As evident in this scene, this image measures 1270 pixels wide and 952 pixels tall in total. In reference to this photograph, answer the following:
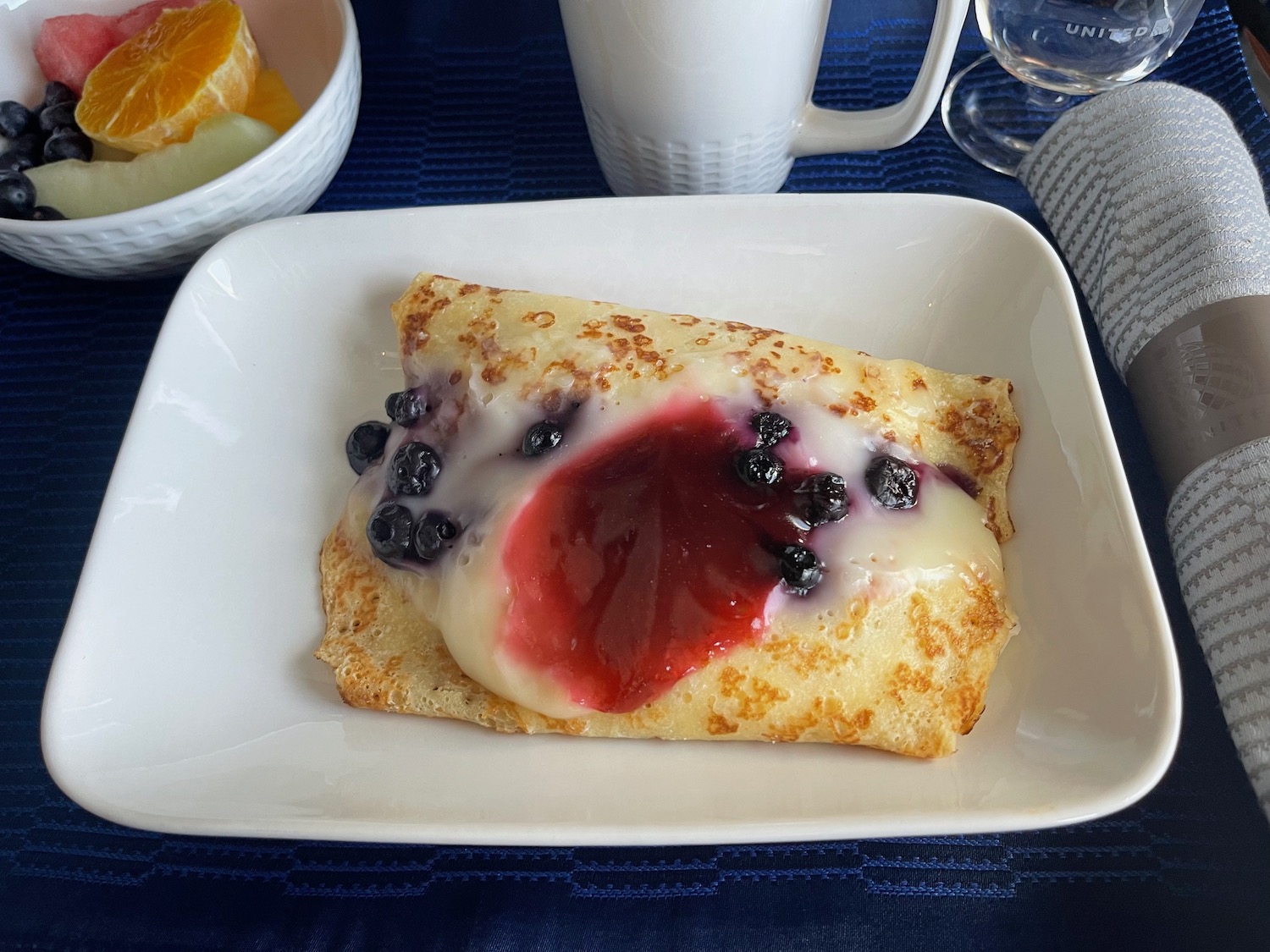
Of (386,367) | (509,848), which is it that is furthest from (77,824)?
(386,367)

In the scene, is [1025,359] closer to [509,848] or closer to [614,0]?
[614,0]

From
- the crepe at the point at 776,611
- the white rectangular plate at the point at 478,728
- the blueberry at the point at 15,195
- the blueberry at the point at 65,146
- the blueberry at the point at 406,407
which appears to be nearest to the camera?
the white rectangular plate at the point at 478,728

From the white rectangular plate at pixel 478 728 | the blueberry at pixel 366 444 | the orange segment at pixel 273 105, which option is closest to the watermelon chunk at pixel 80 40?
the orange segment at pixel 273 105

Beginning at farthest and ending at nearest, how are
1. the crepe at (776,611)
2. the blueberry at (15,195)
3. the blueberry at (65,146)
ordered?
1. the blueberry at (65,146)
2. the blueberry at (15,195)
3. the crepe at (776,611)

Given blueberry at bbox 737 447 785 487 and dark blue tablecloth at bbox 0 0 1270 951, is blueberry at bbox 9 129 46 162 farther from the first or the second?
blueberry at bbox 737 447 785 487

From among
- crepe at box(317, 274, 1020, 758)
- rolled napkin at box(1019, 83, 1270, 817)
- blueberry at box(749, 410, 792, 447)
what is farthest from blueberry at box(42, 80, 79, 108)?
rolled napkin at box(1019, 83, 1270, 817)

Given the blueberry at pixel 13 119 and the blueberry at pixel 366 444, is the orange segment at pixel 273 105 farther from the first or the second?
the blueberry at pixel 366 444

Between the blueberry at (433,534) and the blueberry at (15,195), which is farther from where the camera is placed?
the blueberry at (15,195)
